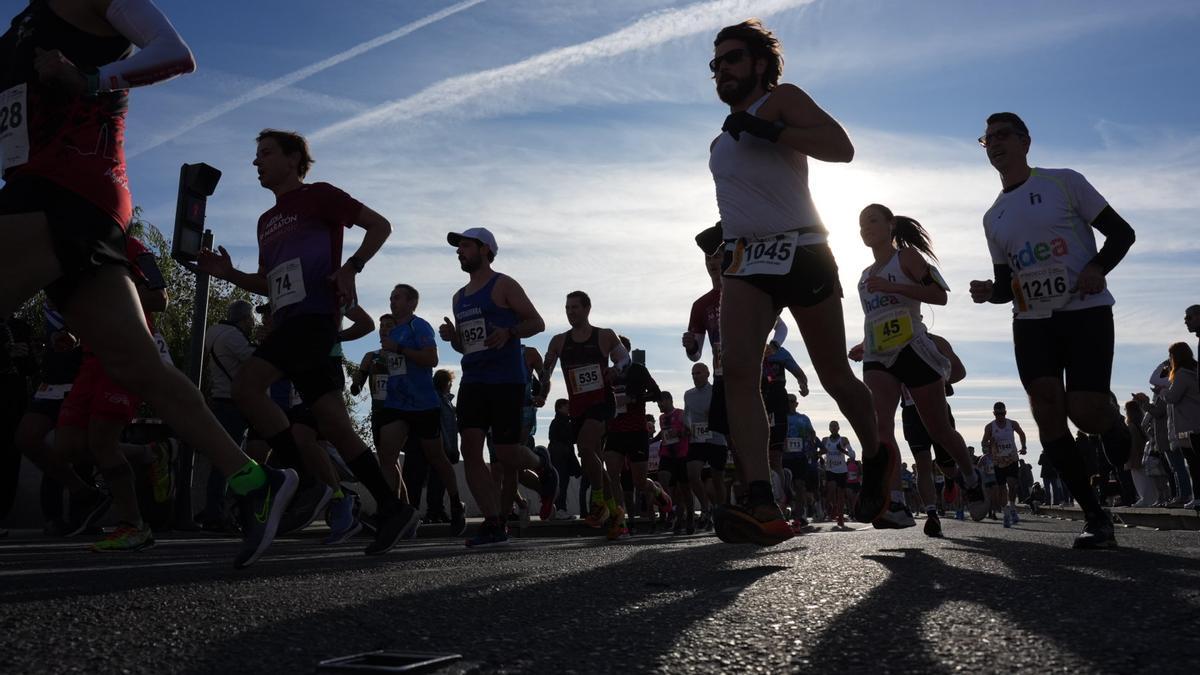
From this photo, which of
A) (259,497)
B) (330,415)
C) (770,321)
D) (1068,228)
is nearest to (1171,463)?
(1068,228)

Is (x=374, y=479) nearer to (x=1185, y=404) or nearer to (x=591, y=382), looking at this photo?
(x=591, y=382)

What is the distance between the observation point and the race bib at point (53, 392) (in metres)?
8.58

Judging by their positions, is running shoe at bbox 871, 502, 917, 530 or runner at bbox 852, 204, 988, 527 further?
runner at bbox 852, 204, 988, 527

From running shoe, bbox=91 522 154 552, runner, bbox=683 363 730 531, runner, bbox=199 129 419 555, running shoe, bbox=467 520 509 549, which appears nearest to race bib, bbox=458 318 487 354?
running shoe, bbox=467 520 509 549

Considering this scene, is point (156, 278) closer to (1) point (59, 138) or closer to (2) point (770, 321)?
(1) point (59, 138)

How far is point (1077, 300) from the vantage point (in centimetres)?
531

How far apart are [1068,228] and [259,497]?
414cm

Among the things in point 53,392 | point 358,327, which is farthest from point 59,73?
point 53,392

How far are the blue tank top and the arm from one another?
0.93 m

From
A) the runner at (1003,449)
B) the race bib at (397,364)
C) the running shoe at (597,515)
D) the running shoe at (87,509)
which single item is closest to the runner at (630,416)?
the running shoe at (597,515)

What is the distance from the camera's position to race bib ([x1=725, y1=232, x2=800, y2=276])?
4.55 metres

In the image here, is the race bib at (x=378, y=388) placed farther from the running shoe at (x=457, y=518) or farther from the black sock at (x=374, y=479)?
the black sock at (x=374, y=479)

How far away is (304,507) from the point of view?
4316 millimetres

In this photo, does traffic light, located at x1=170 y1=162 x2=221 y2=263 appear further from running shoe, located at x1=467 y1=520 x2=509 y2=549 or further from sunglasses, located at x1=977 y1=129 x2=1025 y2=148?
sunglasses, located at x1=977 y1=129 x2=1025 y2=148
